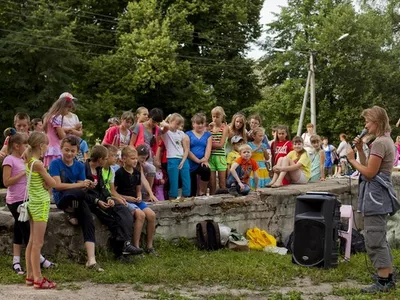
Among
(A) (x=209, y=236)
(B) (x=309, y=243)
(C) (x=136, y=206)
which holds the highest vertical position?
(C) (x=136, y=206)

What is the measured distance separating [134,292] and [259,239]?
3540 millimetres

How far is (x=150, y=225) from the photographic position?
852cm

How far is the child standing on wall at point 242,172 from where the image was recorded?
33.2 ft

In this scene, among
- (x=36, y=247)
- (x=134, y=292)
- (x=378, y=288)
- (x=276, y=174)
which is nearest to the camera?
(x=134, y=292)

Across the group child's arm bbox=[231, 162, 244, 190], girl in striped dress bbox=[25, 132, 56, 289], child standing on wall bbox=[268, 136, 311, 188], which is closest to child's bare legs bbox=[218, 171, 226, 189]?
child's arm bbox=[231, 162, 244, 190]

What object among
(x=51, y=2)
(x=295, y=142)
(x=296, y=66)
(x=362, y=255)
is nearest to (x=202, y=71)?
(x=51, y=2)

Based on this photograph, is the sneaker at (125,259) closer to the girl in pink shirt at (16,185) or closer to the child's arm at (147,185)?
the girl in pink shirt at (16,185)

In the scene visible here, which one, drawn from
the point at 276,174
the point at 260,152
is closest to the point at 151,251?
the point at 260,152

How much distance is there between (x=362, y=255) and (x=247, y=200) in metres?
1.98

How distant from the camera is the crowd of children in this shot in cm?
715

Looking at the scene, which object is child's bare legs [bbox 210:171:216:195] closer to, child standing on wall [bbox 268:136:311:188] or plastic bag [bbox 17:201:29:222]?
child standing on wall [bbox 268:136:311:188]

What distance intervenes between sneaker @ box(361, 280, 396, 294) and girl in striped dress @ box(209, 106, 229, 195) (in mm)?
4295

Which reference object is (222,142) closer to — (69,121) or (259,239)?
(259,239)

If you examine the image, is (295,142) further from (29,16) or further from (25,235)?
(29,16)
